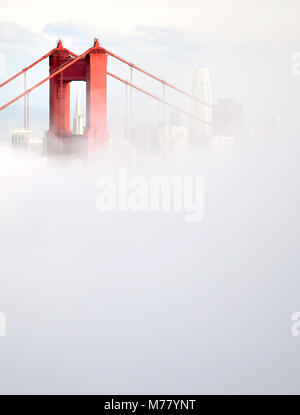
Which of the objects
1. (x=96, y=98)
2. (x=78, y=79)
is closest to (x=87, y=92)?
(x=96, y=98)

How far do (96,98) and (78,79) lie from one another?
1.67ft

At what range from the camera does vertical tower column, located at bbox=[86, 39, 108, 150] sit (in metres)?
6.46

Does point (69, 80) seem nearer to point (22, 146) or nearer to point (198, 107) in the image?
point (22, 146)

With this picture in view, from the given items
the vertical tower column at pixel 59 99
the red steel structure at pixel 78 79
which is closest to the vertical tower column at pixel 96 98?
the red steel structure at pixel 78 79

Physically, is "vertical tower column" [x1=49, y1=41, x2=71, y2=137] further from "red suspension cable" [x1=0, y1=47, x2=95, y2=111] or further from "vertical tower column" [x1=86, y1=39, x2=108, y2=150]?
"vertical tower column" [x1=86, y1=39, x2=108, y2=150]

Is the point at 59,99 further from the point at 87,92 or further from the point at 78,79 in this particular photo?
the point at 87,92

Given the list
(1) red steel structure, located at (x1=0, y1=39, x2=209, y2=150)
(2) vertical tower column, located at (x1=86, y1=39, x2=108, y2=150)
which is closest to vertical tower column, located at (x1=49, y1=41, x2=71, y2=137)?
(1) red steel structure, located at (x1=0, y1=39, x2=209, y2=150)

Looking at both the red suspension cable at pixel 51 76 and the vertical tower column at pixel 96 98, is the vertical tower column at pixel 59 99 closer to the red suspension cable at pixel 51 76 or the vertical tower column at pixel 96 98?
the red suspension cable at pixel 51 76

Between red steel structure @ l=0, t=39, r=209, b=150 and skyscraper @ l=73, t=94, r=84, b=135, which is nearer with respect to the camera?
red steel structure @ l=0, t=39, r=209, b=150

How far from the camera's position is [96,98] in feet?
21.6

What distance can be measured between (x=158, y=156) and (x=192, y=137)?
0.57 metres

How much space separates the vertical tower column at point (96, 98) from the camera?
646 centimetres

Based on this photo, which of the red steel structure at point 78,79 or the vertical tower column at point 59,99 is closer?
the red steel structure at point 78,79

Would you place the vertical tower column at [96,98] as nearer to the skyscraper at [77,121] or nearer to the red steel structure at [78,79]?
the red steel structure at [78,79]
